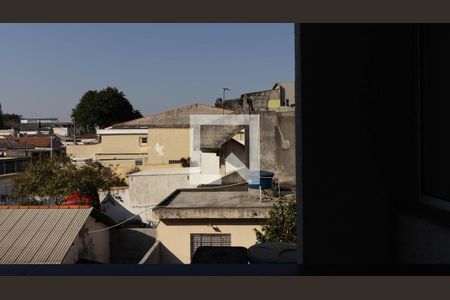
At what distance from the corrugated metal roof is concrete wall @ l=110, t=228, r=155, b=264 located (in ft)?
9.00

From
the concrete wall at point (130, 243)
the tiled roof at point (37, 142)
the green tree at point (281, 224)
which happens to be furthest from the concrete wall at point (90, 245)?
the tiled roof at point (37, 142)

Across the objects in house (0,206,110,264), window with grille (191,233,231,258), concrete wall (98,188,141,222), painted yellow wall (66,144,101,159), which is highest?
painted yellow wall (66,144,101,159)

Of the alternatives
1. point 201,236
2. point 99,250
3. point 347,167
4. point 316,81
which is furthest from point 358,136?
point 99,250

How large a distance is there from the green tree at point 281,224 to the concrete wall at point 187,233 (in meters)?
0.53

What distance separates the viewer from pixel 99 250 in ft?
27.7

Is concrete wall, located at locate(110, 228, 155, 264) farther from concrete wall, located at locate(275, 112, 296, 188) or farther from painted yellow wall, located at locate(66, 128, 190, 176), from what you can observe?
painted yellow wall, located at locate(66, 128, 190, 176)

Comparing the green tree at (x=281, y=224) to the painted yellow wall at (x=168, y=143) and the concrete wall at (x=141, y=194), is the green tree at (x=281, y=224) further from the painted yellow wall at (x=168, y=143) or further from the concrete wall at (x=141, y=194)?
the painted yellow wall at (x=168, y=143)

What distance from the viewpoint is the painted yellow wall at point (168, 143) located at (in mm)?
20078

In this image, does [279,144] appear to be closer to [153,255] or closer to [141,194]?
[153,255]

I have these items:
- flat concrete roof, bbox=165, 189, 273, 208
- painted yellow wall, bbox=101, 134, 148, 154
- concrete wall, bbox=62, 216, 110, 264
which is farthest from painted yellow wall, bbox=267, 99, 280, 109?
painted yellow wall, bbox=101, 134, 148, 154

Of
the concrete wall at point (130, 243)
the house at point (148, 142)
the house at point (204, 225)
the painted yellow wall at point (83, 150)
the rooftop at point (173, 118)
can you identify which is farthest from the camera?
the painted yellow wall at point (83, 150)

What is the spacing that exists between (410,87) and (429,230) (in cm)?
59

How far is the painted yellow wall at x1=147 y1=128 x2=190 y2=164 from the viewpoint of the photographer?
2008 centimetres

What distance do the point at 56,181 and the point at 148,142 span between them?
24.7ft
